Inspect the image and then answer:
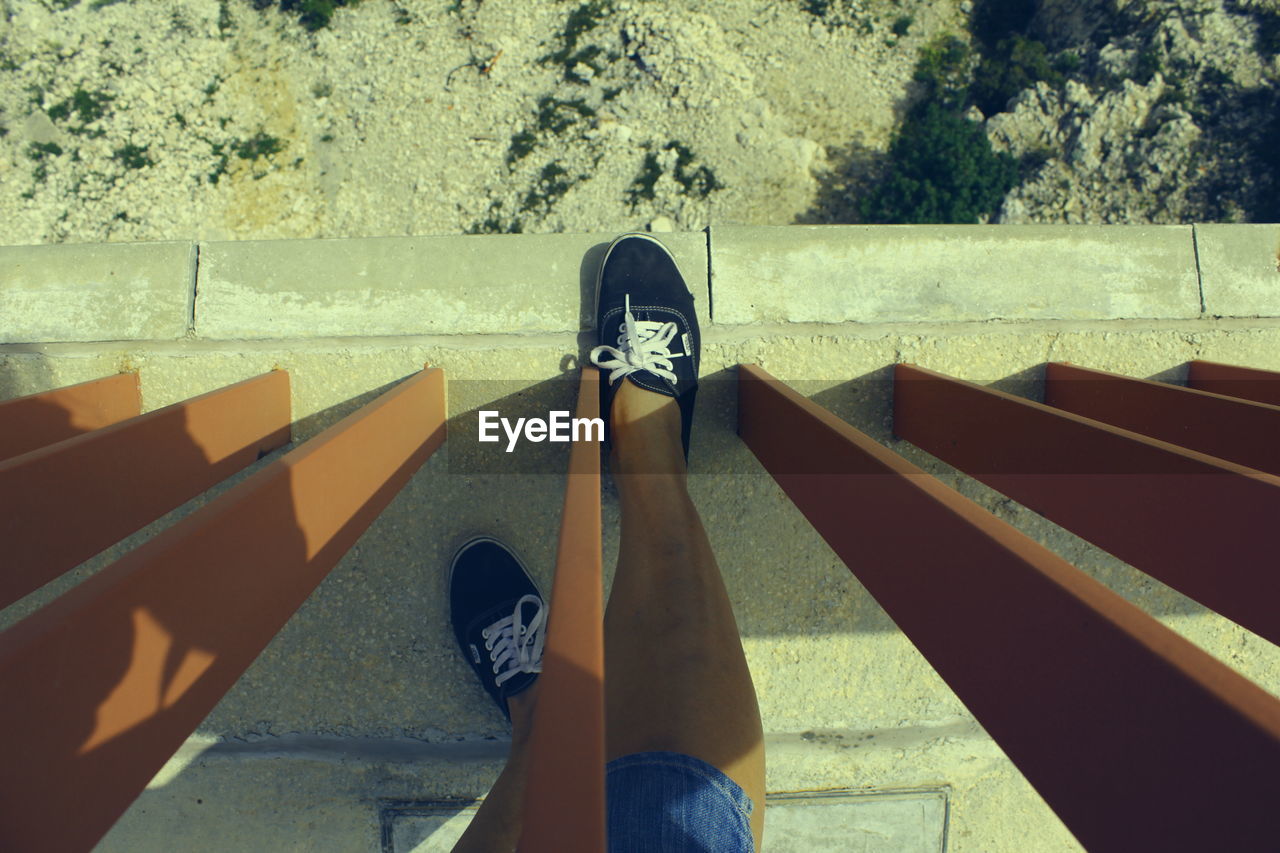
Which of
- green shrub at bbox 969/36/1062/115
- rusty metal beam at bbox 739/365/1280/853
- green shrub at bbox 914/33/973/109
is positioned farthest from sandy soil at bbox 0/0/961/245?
rusty metal beam at bbox 739/365/1280/853

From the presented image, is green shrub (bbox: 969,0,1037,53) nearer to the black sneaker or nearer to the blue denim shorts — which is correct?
the black sneaker

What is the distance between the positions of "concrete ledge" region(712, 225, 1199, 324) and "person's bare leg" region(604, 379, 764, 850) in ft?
2.70

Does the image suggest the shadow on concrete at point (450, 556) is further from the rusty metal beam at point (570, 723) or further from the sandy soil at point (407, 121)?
the sandy soil at point (407, 121)

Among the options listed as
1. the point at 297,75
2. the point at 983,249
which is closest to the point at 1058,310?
the point at 983,249

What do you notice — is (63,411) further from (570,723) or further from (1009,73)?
(1009,73)

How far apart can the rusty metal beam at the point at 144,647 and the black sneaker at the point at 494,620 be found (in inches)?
28.0

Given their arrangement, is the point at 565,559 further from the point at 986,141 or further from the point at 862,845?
the point at 986,141

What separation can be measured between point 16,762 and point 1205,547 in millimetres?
1408

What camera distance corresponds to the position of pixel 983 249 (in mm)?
1938

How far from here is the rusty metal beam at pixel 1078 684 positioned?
51 cm

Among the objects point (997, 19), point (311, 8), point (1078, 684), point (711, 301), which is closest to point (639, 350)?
point (711, 301)

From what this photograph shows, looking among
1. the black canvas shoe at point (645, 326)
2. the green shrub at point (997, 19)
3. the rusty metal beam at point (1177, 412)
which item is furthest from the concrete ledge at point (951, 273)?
the green shrub at point (997, 19)

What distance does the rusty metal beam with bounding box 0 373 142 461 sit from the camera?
1343mm

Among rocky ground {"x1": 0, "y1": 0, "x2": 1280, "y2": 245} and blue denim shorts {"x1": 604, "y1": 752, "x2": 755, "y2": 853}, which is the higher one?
rocky ground {"x1": 0, "y1": 0, "x2": 1280, "y2": 245}
